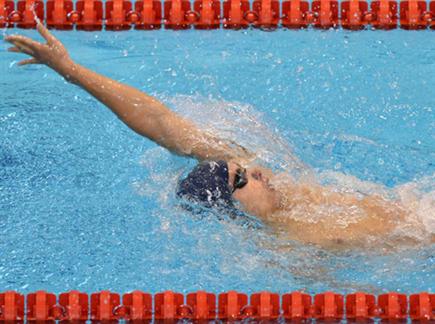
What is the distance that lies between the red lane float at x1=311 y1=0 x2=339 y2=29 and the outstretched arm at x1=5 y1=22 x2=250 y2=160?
5.43 feet

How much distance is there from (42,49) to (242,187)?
82cm

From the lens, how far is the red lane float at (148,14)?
489cm

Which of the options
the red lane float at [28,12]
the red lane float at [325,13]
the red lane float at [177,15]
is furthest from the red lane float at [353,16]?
the red lane float at [28,12]

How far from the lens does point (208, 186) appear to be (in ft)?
10.1

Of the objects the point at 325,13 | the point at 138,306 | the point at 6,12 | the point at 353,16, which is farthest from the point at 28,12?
the point at 138,306

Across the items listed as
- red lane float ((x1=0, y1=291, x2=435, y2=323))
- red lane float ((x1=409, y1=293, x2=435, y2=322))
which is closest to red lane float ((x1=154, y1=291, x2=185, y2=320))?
red lane float ((x1=0, y1=291, x2=435, y2=323))

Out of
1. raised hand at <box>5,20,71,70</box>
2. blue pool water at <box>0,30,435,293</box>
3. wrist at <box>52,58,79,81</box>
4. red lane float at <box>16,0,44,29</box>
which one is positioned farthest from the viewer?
red lane float at <box>16,0,44,29</box>

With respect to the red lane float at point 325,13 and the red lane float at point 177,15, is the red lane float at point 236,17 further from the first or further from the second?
the red lane float at point 325,13

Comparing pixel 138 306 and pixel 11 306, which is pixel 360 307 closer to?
pixel 138 306

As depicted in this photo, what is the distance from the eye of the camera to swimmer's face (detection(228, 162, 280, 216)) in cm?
313

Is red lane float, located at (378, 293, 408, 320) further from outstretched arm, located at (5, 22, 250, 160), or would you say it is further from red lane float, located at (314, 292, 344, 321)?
outstretched arm, located at (5, 22, 250, 160)

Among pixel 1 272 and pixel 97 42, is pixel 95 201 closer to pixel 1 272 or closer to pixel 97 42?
pixel 1 272

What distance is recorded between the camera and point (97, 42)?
16.0ft

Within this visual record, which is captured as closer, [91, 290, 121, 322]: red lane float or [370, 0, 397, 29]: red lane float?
[91, 290, 121, 322]: red lane float
